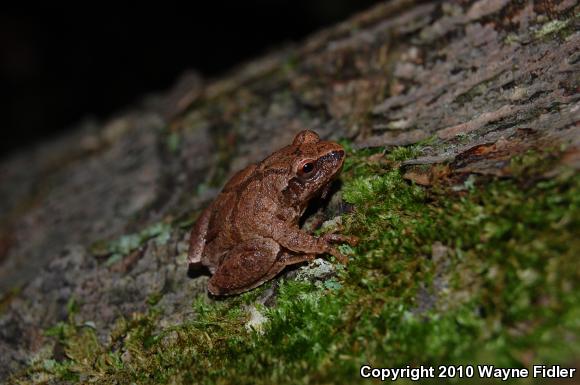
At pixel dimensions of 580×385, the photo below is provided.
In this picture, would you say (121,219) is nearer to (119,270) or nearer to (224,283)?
(119,270)

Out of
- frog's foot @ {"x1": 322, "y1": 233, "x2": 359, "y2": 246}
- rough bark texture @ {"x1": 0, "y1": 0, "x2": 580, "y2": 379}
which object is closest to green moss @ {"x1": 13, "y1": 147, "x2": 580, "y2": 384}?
frog's foot @ {"x1": 322, "y1": 233, "x2": 359, "y2": 246}

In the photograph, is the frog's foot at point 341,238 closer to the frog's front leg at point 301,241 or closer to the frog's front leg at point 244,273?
the frog's front leg at point 301,241

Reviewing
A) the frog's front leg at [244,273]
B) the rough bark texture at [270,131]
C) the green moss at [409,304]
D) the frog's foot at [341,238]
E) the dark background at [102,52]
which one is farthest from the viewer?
the dark background at [102,52]

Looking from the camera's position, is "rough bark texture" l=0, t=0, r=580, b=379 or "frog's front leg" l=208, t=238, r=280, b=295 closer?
"frog's front leg" l=208, t=238, r=280, b=295

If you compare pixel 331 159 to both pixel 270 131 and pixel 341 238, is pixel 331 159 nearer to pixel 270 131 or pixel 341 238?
pixel 341 238

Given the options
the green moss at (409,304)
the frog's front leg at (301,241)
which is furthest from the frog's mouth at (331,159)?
the frog's front leg at (301,241)

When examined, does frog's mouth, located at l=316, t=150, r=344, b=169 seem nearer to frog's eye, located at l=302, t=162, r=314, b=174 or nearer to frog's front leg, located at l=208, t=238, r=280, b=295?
frog's eye, located at l=302, t=162, r=314, b=174

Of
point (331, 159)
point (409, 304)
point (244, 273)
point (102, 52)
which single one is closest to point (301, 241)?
point (244, 273)

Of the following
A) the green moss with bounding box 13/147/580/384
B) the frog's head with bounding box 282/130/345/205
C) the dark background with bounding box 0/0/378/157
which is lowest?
the green moss with bounding box 13/147/580/384
